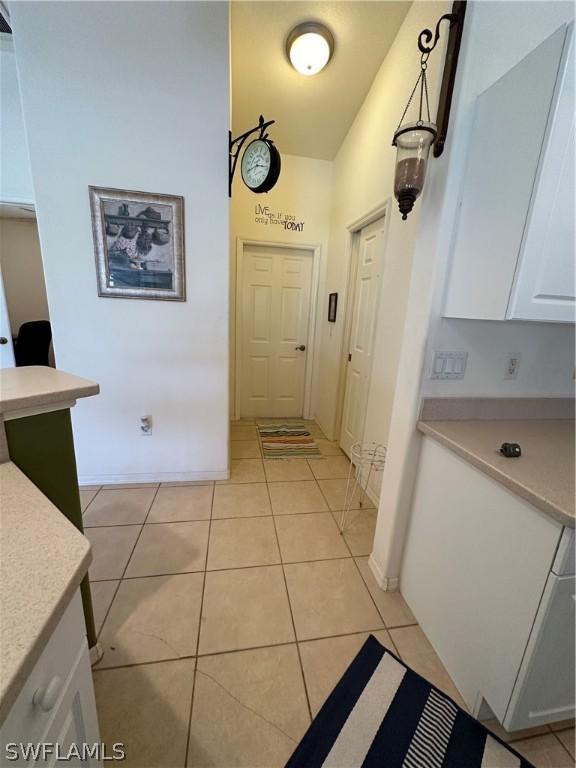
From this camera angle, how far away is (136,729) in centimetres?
100

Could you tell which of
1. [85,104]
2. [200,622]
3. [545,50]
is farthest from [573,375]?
[85,104]

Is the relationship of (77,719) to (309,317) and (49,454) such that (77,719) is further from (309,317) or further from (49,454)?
(309,317)

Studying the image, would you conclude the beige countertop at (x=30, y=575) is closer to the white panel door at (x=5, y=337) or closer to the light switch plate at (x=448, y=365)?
the light switch plate at (x=448, y=365)

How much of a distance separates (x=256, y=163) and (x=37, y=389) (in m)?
1.69

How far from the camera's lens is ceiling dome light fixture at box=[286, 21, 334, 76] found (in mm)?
1971

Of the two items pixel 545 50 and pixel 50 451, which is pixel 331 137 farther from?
pixel 50 451

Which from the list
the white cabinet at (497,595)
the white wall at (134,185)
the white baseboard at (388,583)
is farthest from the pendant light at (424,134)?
the white baseboard at (388,583)

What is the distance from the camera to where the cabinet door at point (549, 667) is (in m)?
0.84

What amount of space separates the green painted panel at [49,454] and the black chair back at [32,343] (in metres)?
2.48

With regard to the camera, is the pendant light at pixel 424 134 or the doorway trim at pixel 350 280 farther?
the doorway trim at pixel 350 280

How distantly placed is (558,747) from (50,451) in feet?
6.42

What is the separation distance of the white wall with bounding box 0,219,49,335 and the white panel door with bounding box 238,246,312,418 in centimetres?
234

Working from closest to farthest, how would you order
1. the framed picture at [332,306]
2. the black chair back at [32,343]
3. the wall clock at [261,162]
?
the wall clock at [261,162] → the black chair back at [32,343] → the framed picture at [332,306]

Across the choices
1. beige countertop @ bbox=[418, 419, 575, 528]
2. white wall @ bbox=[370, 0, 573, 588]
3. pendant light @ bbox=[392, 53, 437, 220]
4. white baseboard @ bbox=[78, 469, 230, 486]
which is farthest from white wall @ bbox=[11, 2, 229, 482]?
beige countertop @ bbox=[418, 419, 575, 528]
